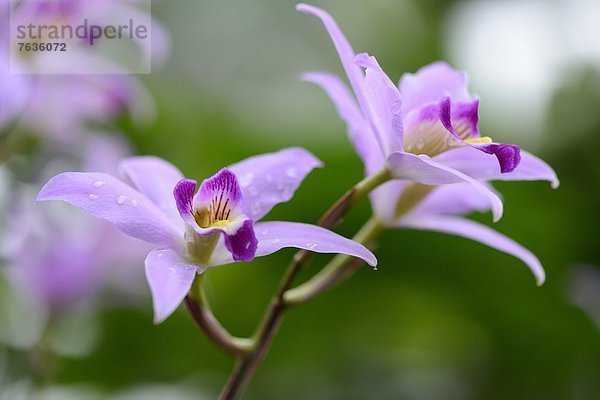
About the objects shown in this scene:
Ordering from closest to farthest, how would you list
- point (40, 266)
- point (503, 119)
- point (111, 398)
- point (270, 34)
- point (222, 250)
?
point (222, 250), point (40, 266), point (111, 398), point (503, 119), point (270, 34)

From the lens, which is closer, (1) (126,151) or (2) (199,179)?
(1) (126,151)

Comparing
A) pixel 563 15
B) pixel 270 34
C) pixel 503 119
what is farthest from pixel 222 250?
pixel 270 34

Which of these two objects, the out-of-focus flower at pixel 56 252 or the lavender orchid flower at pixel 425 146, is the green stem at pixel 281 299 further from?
the out-of-focus flower at pixel 56 252

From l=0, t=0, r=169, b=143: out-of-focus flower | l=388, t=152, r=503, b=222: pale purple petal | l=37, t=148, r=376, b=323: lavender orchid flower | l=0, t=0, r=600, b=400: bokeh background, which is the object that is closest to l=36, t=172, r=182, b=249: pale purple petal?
l=37, t=148, r=376, b=323: lavender orchid flower

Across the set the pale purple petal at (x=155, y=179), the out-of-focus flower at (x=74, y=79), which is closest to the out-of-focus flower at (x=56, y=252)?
the out-of-focus flower at (x=74, y=79)

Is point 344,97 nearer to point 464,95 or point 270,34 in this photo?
point 464,95

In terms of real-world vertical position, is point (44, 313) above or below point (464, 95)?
below
